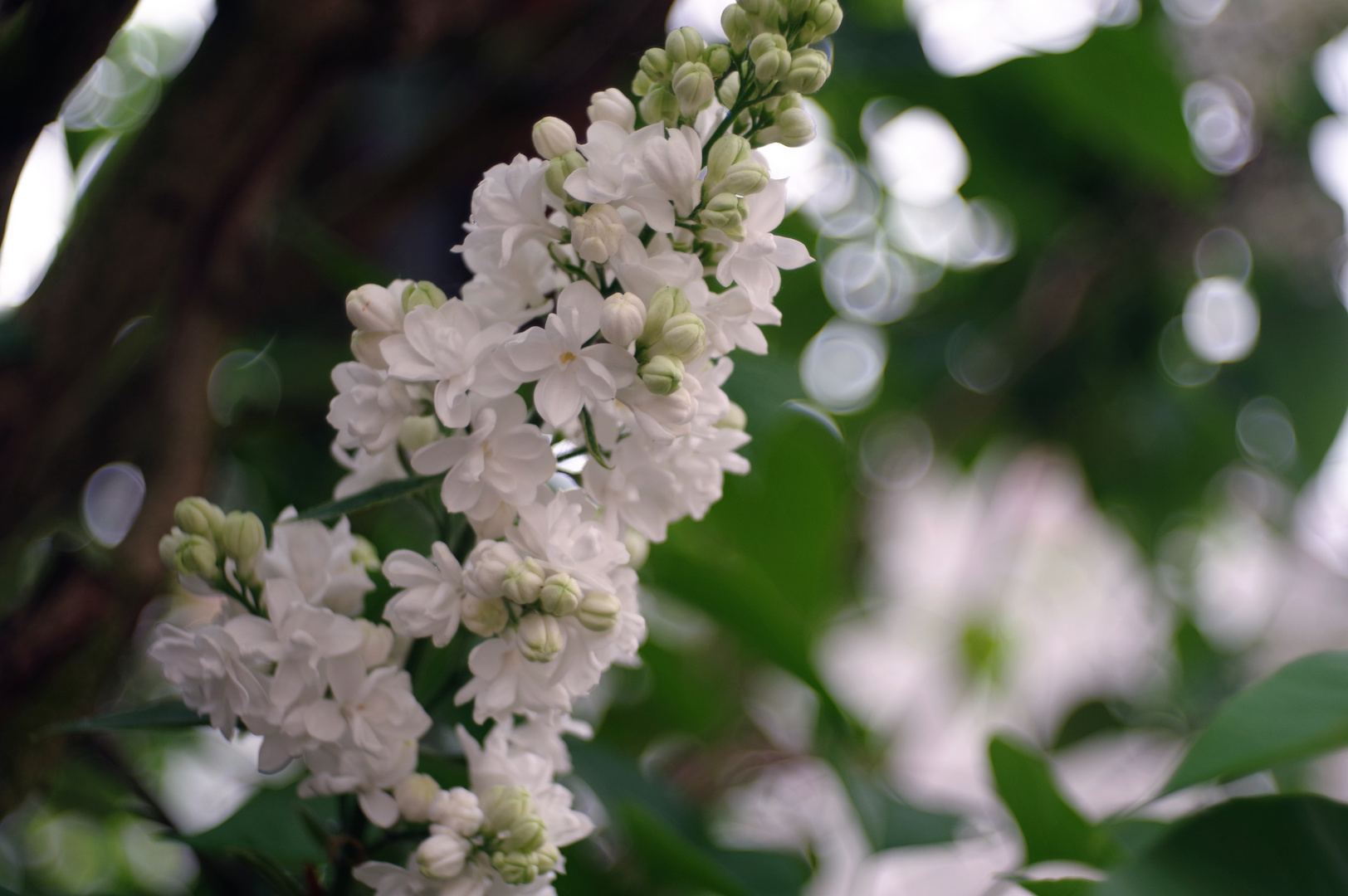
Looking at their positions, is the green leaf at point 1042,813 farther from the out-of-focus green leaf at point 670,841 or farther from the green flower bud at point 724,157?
the green flower bud at point 724,157

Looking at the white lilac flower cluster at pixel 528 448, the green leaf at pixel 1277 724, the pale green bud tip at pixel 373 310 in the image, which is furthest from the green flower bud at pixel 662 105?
the green leaf at pixel 1277 724

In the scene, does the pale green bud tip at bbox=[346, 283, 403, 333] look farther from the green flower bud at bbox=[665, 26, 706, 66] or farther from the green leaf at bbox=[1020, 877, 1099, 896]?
the green leaf at bbox=[1020, 877, 1099, 896]

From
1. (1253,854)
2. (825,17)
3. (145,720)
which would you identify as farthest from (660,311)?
(1253,854)

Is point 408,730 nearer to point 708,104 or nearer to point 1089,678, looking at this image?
point 708,104

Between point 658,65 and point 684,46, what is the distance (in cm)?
1

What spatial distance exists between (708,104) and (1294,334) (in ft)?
3.28

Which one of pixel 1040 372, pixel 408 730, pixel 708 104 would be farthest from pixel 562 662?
pixel 1040 372

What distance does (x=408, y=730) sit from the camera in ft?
0.91

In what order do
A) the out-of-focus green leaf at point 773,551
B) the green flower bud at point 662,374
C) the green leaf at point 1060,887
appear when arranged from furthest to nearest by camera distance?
1. the out-of-focus green leaf at point 773,551
2. the green leaf at point 1060,887
3. the green flower bud at point 662,374

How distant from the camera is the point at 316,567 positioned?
30 centimetres

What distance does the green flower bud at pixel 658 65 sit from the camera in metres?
0.28

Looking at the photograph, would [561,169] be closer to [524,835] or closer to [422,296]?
[422,296]

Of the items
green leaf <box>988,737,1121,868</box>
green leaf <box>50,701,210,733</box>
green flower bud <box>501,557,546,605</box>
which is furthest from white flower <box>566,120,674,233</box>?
green leaf <box>988,737,1121,868</box>

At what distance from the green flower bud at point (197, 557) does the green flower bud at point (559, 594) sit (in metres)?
0.12
